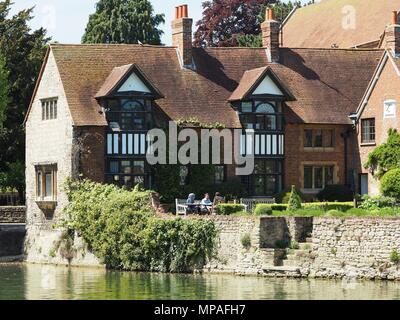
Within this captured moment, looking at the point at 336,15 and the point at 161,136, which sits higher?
the point at 336,15

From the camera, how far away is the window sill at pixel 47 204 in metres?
59.2

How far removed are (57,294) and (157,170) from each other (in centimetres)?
1728

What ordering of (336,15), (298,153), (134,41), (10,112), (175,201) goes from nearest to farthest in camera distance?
1. (175,201)
2. (298,153)
3. (10,112)
4. (336,15)
5. (134,41)

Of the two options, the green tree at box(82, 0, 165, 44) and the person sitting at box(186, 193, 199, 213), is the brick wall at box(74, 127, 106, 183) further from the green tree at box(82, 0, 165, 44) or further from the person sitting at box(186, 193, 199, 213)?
the green tree at box(82, 0, 165, 44)

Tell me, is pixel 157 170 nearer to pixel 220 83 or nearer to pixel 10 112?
pixel 220 83

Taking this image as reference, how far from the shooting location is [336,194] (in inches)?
2415

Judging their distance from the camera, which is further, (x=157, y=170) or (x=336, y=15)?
(x=336, y=15)

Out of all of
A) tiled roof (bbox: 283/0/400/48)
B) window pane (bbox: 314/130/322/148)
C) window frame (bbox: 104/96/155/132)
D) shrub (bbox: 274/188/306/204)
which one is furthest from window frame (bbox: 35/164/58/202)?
tiled roof (bbox: 283/0/400/48)

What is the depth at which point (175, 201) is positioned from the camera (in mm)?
58219

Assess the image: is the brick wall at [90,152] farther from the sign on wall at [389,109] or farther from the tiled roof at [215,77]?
the sign on wall at [389,109]

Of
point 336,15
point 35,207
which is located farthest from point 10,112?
point 336,15

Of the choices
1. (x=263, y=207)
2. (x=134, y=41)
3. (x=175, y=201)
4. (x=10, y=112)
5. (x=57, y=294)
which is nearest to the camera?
(x=57, y=294)

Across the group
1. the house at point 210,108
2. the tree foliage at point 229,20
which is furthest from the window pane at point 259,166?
the tree foliage at point 229,20

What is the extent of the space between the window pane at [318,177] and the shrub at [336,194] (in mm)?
1226
